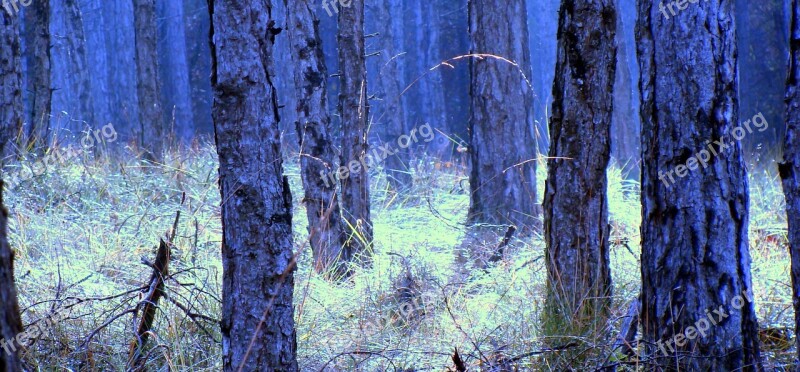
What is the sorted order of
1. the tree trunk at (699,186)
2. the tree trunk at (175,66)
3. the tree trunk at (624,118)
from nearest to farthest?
the tree trunk at (699,186) → the tree trunk at (624,118) → the tree trunk at (175,66)

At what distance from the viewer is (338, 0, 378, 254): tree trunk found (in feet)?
19.7

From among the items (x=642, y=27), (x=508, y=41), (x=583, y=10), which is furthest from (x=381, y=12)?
(x=642, y=27)

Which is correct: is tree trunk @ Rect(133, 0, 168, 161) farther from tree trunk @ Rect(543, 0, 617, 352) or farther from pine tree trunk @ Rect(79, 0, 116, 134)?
tree trunk @ Rect(543, 0, 617, 352)

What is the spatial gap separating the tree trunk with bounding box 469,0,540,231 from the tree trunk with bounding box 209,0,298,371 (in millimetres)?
4522

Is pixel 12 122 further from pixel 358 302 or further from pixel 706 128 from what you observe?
pixel 706 128

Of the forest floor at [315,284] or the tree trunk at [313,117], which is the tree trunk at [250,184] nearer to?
the forest floor at [315,284]

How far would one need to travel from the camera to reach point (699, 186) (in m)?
2.88

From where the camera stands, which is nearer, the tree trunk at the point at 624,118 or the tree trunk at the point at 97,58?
the tree trunk at the point at 624,118

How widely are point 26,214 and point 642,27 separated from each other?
475 cm

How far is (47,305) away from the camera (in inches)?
159

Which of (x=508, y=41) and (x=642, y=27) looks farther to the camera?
(x=508, y=41)

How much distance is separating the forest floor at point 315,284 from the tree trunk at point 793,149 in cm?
88

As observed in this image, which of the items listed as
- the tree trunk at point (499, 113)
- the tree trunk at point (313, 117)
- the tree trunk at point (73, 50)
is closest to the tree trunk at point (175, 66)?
the tree trunk at point (73, 50)

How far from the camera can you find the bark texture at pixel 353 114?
19.7 feet
